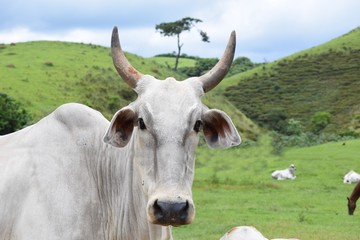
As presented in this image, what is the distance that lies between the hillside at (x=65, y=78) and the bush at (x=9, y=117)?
728 centimetres

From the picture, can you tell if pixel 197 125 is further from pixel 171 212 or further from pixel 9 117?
pixel 9 117

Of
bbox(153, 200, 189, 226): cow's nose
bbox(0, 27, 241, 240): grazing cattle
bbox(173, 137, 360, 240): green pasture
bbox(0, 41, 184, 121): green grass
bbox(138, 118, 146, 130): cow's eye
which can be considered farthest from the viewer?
bbox(0, 41, 184, 121): green grass

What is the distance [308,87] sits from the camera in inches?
2869

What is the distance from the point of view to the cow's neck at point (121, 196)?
454 cm

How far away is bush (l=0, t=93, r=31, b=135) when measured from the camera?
28.3m

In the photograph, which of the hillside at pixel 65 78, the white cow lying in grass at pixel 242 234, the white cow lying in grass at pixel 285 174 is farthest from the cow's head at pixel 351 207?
the hillside at pixel 65 78

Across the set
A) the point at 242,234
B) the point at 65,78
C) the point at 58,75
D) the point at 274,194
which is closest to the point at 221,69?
the point at 242,234

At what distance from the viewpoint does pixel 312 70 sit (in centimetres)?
7631

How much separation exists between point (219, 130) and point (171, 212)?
0.82 metres

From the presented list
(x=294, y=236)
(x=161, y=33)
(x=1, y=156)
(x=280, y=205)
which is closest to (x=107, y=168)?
(x=1, y=156)

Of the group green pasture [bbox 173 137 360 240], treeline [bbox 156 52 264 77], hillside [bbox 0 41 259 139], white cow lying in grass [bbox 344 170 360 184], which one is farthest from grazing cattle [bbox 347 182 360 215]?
treeline [bbox 156 52 264 77]

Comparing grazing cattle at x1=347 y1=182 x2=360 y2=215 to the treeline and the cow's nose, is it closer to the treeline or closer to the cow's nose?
the cow's nose

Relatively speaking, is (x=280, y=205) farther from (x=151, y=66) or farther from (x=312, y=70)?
(x=312, y=70)

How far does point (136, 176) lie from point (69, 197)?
451 mm
